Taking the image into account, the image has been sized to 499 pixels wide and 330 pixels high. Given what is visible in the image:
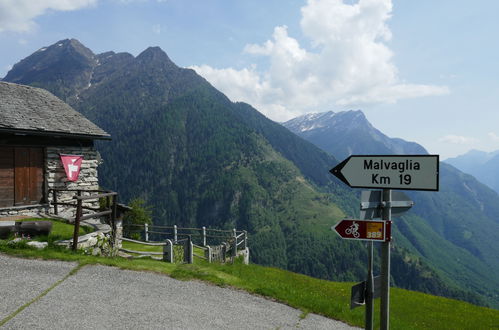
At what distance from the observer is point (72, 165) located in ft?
62.4

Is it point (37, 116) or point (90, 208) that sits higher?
point (37, 116)

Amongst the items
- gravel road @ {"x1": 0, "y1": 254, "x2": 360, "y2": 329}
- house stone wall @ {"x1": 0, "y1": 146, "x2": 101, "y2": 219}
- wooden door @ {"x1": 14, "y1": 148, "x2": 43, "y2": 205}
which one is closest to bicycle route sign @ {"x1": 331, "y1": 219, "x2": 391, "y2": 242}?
gravel road @ {"x1": 0, "y1": 254, "x2": 360, "y2": 329}

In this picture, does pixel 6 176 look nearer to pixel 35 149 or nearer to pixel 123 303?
pixel 35 149

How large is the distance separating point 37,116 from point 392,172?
19770 mm

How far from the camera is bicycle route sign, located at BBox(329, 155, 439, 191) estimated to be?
475 cm

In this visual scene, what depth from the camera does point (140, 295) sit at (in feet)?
26.5

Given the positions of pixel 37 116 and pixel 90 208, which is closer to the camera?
pixel 90 208

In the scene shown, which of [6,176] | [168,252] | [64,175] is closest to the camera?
[168,252]

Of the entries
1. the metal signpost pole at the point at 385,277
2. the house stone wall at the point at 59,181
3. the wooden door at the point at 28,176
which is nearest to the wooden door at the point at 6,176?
the wooden door at the point at 28,176

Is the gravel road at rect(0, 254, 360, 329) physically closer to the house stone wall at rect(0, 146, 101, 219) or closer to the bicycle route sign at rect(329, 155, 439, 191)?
the bicycle route sign at rect(329, 155, 439, 191)

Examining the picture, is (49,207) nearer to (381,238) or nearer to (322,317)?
(322,317)

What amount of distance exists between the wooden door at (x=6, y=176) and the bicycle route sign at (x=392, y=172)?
59.4 feet

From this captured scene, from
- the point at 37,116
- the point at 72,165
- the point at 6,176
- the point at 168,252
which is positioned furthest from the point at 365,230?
the point at 37,116

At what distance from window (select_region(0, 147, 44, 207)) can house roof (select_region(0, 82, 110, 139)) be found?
4.49ft
